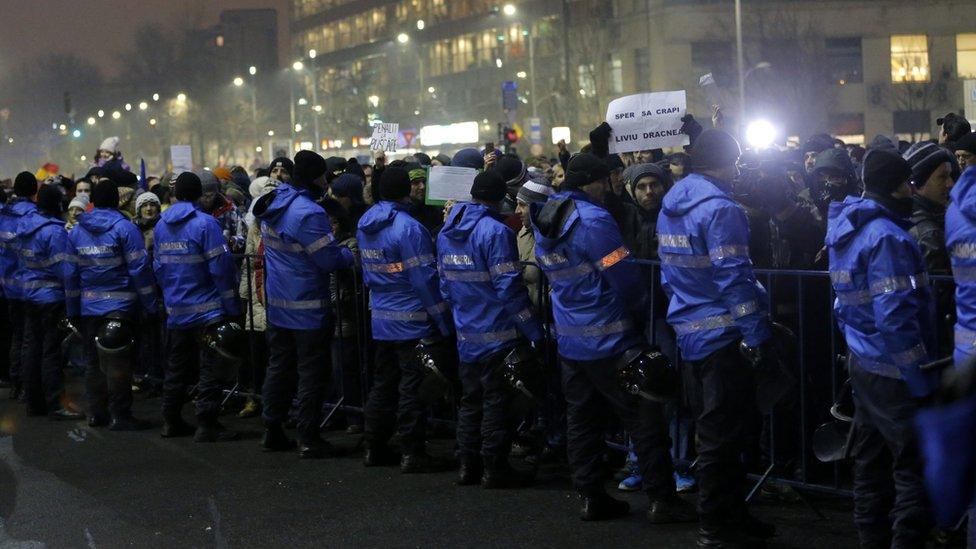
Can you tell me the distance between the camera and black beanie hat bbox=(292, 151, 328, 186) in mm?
9336

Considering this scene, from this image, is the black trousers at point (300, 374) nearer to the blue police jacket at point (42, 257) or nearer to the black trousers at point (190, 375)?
the black trousers at point (190, 375)

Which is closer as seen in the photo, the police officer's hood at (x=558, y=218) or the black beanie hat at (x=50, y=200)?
the police officer's hood at (x=558, y=218)

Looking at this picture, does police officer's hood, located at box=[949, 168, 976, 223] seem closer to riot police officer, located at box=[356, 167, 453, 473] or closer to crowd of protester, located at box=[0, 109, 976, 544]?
crowd of protester, located at box=[0, 109, 976, 544]

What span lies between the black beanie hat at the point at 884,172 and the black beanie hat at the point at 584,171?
1.70m

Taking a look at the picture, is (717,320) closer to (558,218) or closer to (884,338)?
(884,338)

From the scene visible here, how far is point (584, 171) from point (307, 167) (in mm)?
2855

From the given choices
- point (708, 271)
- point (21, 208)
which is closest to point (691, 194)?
point (708, 271)

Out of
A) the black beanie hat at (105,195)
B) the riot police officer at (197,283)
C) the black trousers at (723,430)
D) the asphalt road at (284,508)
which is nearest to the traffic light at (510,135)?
the black beanie hat at (105,195)

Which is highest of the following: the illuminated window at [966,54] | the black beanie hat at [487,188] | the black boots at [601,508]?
the illuminated window at [966,54]

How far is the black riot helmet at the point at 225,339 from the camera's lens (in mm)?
10078

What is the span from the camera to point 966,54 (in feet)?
197

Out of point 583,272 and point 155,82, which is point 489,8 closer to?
point 155,82

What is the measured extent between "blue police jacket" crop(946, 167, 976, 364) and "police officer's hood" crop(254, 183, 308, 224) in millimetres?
5086

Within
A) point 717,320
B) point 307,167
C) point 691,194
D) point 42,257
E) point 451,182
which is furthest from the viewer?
point 42,257
